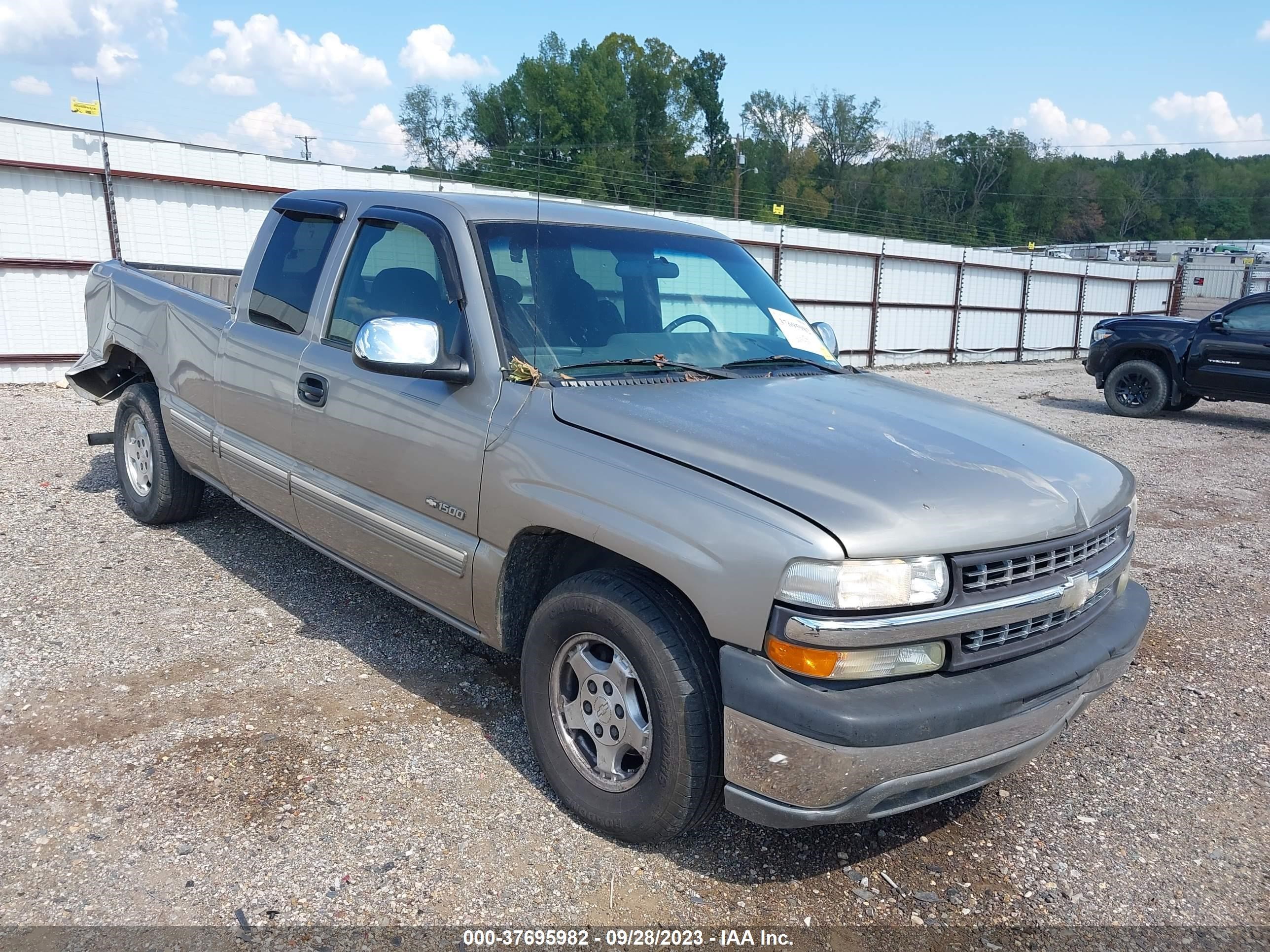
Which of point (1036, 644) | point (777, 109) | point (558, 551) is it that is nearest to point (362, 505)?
point (558, 551)

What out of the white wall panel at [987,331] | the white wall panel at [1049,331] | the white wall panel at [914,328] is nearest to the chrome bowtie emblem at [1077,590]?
the white wall panel at [914,328]

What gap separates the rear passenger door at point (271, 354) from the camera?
4008 mm

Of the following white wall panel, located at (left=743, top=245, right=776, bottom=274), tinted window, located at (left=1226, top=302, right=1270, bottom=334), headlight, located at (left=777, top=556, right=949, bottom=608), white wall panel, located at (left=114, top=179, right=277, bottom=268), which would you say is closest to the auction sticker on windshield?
headlight, located at (left=777, top=556, right=949, bottom=608)

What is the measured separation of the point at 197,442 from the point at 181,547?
0.90 m

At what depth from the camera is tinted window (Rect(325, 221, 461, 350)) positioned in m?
3.40

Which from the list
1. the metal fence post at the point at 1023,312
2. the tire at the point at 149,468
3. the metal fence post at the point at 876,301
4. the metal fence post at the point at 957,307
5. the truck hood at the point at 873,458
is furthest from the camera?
the metal fence post at the point at 1023,312

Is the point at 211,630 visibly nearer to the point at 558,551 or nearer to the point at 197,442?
the point at 197,442

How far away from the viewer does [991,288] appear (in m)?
21.9

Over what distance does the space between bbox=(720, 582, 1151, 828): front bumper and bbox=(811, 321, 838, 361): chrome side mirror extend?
194 centimetres

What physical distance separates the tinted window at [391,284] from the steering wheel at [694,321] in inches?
33.2

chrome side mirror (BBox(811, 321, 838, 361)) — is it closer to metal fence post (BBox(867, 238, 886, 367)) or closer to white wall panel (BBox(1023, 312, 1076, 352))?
metal fence post (BBox(867, 238, 886, 367))

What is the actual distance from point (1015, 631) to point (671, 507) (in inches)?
39.9

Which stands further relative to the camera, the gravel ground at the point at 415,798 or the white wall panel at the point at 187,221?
the white wall panel at the point at 187,221

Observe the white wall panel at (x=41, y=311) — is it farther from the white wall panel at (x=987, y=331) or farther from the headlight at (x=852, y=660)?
the white wall panel at (x=987, y=331)
